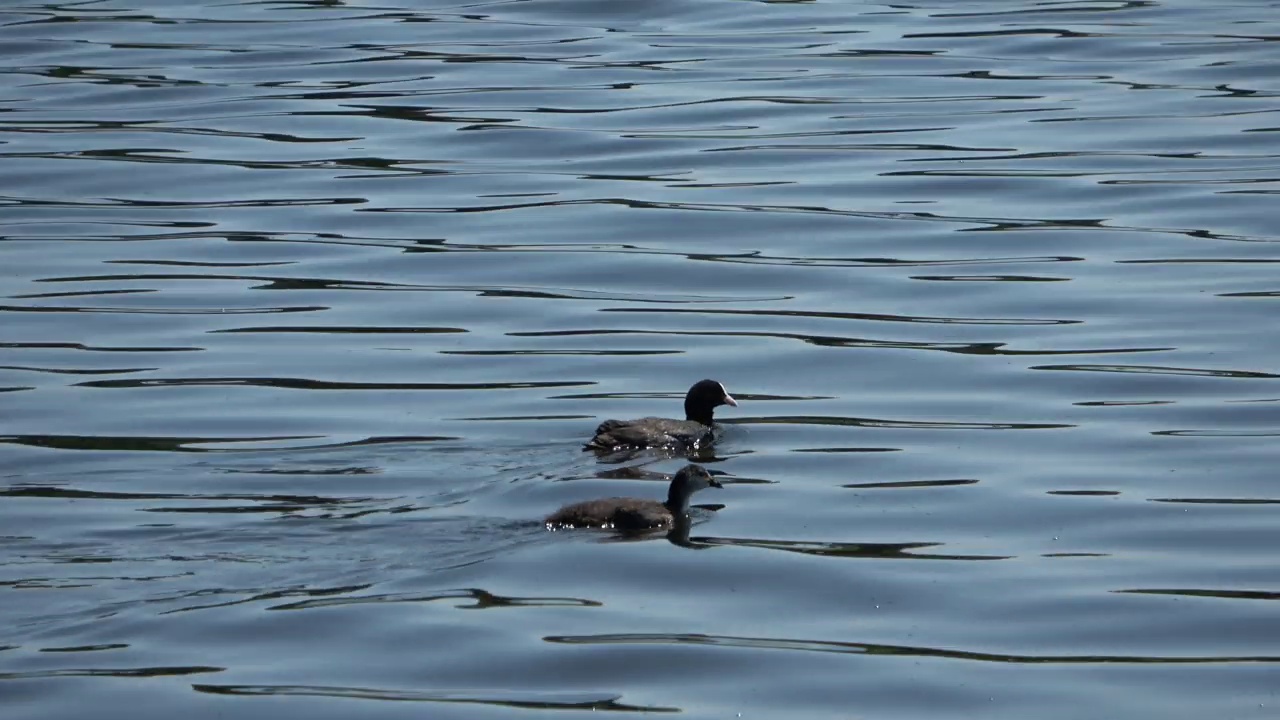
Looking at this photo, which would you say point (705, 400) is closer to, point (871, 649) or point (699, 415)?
point (699, 415)

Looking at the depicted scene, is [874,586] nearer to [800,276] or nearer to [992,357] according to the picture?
[992,357]

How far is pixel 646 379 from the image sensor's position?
17.4 metres

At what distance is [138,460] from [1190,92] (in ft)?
65.6

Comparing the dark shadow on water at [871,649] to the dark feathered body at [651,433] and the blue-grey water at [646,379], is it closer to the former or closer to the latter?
the blue-grey water at [646,379]

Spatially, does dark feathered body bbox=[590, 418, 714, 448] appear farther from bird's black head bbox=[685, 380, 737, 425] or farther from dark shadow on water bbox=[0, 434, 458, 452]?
dark shadow on water bbox=[0, 434, 458, 452]

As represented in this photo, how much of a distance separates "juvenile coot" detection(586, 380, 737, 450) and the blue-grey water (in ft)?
0.55

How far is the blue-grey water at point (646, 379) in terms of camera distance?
10.8m

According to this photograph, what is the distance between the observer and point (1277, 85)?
98.2ft

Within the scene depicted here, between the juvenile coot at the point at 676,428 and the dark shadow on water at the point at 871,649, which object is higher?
the juvenile coot at the point at 676,428

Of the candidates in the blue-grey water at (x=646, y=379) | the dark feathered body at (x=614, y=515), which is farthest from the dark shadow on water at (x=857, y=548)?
the dark feathered body at (x=614, y=515)

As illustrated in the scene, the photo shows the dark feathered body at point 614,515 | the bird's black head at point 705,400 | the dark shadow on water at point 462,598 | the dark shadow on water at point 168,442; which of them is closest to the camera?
the dark shadow on water at point 462,598

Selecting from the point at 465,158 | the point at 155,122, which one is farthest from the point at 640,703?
the point at 155,122

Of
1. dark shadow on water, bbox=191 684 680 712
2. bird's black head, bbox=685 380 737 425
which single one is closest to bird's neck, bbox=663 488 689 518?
bird's black head, bbox=685 380 737 425

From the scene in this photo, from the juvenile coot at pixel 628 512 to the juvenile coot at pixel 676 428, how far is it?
1.14 m
